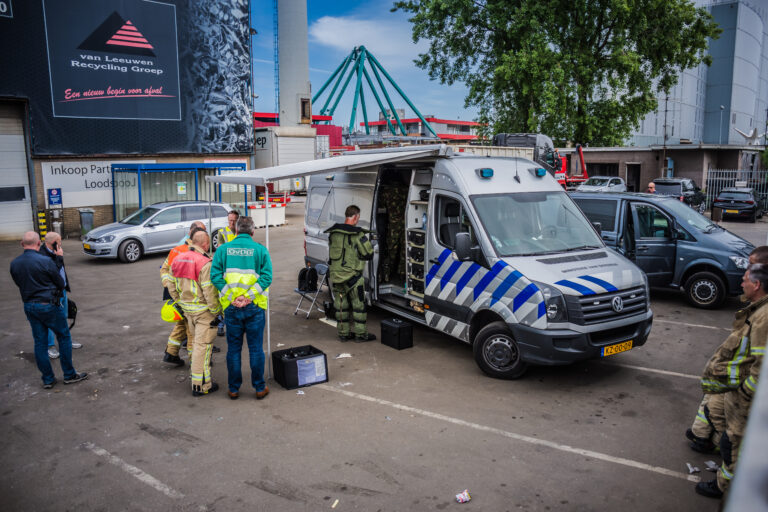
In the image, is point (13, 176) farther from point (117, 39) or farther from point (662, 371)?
point (662, 371)

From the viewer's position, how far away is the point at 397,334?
8047mm

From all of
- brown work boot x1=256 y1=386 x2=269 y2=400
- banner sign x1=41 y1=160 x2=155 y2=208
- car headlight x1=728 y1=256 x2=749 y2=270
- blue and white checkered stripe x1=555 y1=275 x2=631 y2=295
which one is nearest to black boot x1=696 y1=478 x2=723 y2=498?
blue and white checkered stripe x1=555 y1=275 x2=631 y2=295

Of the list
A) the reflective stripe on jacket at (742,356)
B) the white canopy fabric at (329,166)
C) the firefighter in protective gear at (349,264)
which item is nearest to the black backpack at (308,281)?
the firefighter in protective gear at (349,264)

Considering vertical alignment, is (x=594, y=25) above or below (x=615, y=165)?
above

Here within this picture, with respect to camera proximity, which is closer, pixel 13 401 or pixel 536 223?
pixel 13 401

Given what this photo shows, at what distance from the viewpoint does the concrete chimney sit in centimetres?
4731

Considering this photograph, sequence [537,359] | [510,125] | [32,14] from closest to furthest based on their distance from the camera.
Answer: [537,359]
[32,14]
[510,125]

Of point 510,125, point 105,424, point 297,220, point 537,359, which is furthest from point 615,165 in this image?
A: point 105,424

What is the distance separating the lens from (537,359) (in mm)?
6406

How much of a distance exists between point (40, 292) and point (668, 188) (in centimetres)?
2660

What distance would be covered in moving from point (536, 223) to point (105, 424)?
5580mm

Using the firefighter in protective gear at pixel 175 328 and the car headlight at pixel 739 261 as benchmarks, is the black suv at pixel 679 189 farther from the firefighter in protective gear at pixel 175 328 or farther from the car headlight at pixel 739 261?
the firefighter in protective gear at pixel 175 328

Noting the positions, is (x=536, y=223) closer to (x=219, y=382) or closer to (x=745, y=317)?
(x=745, y=317)

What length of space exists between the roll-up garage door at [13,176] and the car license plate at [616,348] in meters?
19.7
